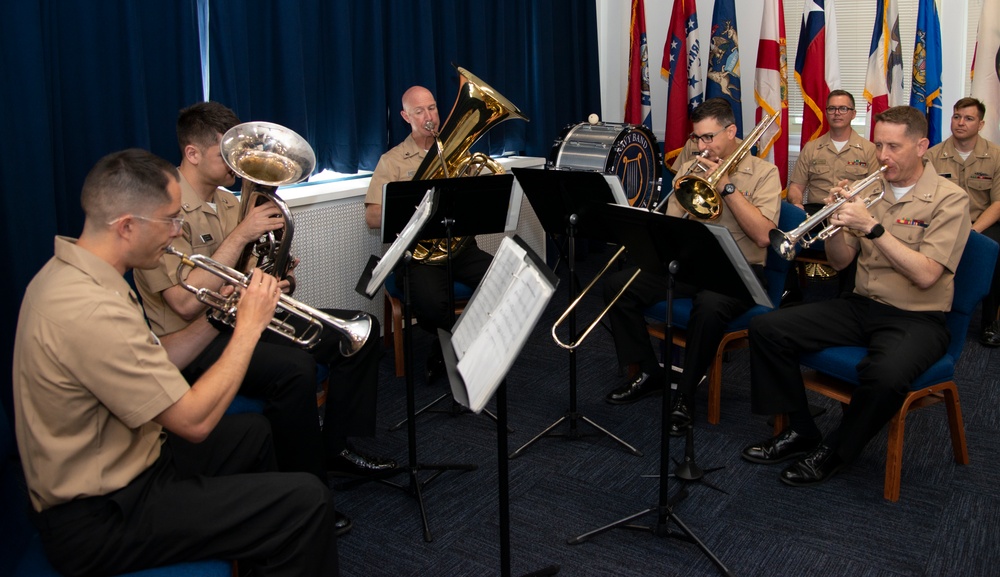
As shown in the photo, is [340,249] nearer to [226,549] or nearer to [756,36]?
[226,549]

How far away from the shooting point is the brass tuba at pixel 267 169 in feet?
10.2

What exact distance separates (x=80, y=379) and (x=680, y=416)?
284 centimetres

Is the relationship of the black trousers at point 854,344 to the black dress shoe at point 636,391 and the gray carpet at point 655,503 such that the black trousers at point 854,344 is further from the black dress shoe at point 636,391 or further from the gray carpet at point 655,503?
the black dress shoe at point 636,391

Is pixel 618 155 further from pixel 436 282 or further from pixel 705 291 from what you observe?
pixel 436 282

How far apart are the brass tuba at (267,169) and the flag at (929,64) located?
482 centimetres

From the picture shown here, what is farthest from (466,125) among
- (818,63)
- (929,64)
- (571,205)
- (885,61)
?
(929,64)

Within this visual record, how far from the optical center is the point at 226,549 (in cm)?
212

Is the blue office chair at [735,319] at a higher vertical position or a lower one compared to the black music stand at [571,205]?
lower

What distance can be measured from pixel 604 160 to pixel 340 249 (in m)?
1.67

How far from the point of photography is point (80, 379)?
1.96 metres

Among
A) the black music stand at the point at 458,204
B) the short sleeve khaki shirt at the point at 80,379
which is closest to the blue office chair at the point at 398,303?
the black music stand at the point at 458,204

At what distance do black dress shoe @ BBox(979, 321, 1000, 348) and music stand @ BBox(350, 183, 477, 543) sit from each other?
3.42 metres

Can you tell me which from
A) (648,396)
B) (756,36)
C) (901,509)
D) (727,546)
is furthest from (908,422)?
(756,36)

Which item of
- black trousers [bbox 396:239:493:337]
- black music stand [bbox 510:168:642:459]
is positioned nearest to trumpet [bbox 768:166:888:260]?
black music stand [bbox 510:168:642:459]
